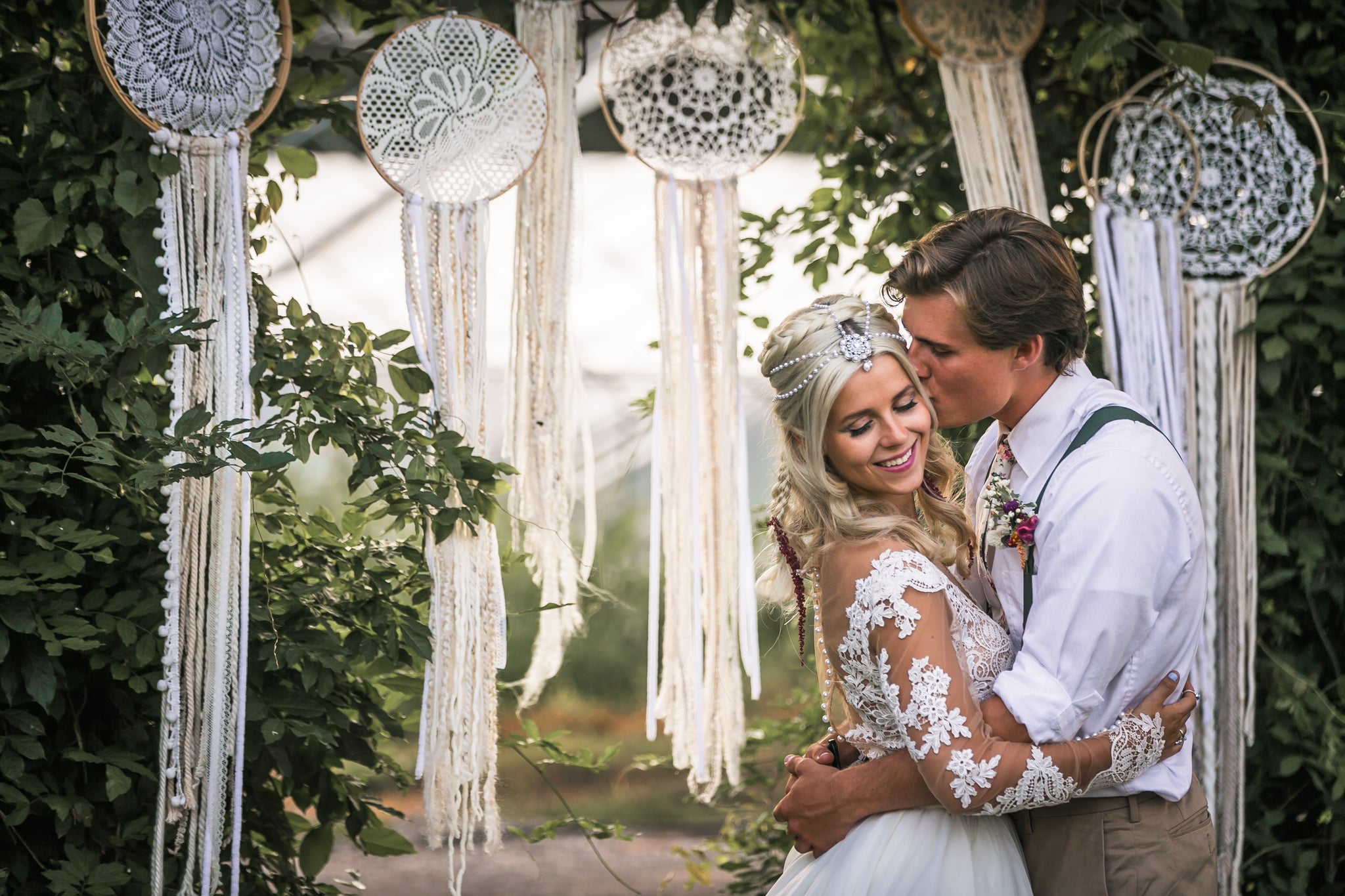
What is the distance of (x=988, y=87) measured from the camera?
286 centimetres

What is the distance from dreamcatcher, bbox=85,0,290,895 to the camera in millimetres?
2248

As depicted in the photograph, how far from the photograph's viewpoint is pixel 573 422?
105 inches

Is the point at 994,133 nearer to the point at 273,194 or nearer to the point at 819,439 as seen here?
the point at 819,439

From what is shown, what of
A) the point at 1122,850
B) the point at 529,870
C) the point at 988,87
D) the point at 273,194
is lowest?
the point at 529,870

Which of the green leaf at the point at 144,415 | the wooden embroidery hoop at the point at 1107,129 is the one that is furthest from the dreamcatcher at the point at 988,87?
the green leaf at the point at 144,415

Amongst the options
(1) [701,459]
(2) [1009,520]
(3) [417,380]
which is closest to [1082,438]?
(2) [1009,520]

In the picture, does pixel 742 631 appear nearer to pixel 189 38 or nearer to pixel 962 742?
pixel 962 742

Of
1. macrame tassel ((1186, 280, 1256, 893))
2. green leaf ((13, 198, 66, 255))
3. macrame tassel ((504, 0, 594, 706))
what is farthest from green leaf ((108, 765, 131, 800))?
macrame tassel ((1186, 280, 1256, 893))

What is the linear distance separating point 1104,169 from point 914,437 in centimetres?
167

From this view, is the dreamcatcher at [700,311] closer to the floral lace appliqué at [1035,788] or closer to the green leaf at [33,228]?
the floral lace appliqué at [1035,788]

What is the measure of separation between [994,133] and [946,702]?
172 cm

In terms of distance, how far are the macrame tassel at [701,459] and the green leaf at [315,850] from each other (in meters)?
0.81

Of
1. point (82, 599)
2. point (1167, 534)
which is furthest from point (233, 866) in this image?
point (1167, 534)

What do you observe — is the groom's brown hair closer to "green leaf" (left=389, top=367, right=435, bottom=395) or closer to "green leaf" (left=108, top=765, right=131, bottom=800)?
"green leaf" (left=389, top=367, right=435, bottom=395)
